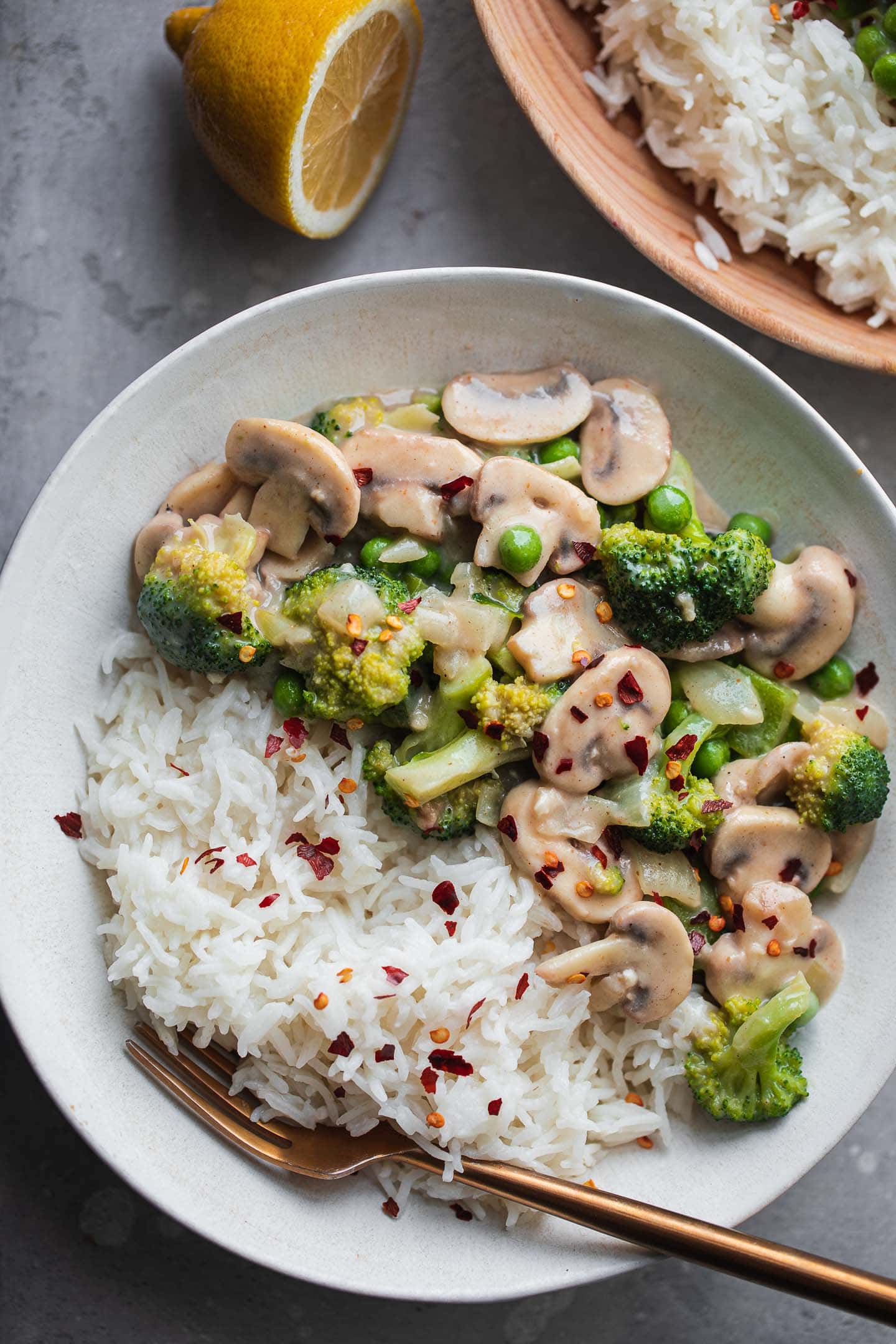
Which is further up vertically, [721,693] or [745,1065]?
[721,693]

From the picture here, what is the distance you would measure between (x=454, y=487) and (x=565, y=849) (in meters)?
1.06

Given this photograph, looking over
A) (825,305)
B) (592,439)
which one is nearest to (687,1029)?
(592,439)

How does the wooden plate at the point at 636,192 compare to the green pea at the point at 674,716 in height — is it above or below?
above

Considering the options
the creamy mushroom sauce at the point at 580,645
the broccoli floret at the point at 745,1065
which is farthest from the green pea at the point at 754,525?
the broccoli floret at the point at 745,1065

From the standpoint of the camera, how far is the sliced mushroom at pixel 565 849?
9.65 ft

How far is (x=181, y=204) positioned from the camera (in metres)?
3.64

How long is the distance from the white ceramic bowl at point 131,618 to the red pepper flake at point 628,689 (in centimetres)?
81

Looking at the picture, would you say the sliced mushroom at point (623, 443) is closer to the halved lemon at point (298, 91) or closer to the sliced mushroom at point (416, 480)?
the sliced mushroom at point (416, 480)

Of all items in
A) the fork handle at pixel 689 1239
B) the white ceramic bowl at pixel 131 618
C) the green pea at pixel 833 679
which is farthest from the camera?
the green pea at pixel 833 679

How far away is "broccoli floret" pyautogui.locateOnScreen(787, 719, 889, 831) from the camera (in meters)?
3.02

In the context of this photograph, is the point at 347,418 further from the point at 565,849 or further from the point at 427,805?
the point at 565,849

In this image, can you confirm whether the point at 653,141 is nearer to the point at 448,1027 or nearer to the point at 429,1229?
the point at 448,1027

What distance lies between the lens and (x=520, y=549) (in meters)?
2.91

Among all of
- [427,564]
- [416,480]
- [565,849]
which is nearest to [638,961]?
[565,849]
